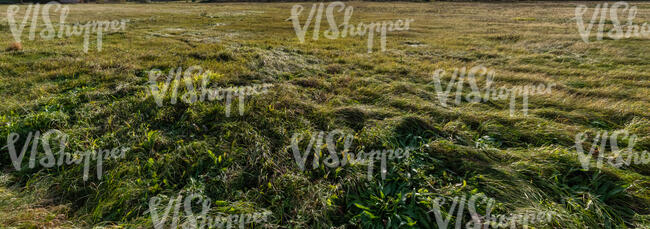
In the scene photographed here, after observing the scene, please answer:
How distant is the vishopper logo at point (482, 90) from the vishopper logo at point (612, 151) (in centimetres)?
113

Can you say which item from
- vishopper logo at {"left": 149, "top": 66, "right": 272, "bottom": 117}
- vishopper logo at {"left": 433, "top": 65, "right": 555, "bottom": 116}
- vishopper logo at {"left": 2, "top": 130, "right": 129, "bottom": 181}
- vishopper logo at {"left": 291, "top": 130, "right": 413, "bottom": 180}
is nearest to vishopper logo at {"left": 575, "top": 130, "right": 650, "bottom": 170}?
vishopper logo at {"left": 433, "top": 65, "right": 555, "bottom": 116}

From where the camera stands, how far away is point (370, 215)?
277 cm

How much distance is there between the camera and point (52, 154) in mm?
3459

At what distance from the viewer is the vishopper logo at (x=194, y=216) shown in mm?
2619

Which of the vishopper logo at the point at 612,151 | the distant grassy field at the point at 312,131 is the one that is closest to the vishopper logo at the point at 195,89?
the distant grassy field at the point at 312,131

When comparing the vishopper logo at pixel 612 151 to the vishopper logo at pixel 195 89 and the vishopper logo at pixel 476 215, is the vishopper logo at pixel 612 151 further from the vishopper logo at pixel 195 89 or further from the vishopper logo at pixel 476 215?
the vishopper logo at pixel 195 89

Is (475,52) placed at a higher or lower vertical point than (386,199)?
higher

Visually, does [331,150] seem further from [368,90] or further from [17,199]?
[17,199]

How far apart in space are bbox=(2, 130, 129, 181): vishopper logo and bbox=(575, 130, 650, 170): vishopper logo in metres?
6.37

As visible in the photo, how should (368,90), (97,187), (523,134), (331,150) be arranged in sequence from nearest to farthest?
(97,187), (331,150), (523,134), (368,90)

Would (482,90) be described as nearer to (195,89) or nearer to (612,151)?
(612,151)

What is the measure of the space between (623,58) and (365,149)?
38.2ft

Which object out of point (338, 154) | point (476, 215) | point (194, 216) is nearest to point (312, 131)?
point (338, 154)

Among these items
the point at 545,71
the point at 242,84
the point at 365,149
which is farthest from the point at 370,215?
the point at 545,71
